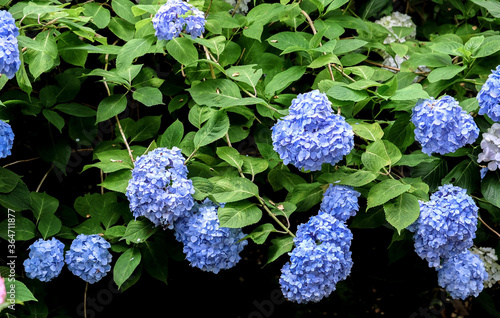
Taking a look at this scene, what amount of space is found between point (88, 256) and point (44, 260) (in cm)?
19

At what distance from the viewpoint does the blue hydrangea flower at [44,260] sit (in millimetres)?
2238

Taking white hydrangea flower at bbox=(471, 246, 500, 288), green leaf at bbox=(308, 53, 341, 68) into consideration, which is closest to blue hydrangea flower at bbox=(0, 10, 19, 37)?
green leaf at bbox=(308, 53, 341, 68)

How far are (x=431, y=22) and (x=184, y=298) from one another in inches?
85.8

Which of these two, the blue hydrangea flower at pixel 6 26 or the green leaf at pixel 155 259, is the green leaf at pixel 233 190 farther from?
the blue hydrangea flower at pixel 6 26

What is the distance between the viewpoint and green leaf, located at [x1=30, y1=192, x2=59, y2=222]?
2.39 meters

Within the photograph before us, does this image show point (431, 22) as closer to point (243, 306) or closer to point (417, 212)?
point (417, 212)

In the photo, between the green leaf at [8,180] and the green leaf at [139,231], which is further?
the green leaf at [8,180]

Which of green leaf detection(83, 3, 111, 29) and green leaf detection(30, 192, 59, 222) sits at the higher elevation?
green leaf detection(83, 3, 111, 29)

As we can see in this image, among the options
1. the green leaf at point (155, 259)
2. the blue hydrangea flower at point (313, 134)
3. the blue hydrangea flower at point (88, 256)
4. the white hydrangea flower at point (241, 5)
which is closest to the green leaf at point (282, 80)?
the blue hydrangea flower at point (313, 134)

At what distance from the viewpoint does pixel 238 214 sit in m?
2.05

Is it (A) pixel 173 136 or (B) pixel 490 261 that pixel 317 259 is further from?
(B) pixel 490 261

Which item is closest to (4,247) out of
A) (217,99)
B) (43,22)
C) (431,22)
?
(43,22)

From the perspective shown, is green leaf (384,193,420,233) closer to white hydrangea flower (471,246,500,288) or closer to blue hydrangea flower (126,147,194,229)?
blue hydrangea flower (126,147,194,229)

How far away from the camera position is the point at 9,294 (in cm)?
197
